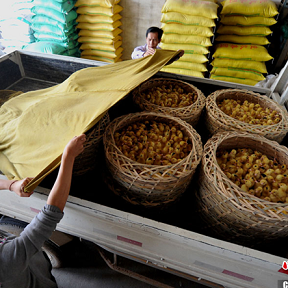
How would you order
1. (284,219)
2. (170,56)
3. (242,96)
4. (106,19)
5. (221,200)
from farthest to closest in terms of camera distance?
(106,19), (242,96), (170,56), (221,200), (284,219)

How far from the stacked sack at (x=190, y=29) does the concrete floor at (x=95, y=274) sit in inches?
104

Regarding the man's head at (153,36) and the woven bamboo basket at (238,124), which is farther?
the man's head at (153,36)

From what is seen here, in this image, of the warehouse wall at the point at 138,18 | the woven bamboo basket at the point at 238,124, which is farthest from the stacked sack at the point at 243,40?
the woven bamboo basket at the point at 238,124

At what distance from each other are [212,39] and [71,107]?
274 centimetres

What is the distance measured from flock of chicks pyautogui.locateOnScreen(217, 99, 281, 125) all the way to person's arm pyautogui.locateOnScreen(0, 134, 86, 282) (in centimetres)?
122

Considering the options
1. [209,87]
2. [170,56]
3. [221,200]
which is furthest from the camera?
[209,87]

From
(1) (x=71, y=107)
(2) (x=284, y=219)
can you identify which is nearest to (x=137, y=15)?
(1) (x=71, y=107)

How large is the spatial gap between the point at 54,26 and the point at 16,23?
0.67 m

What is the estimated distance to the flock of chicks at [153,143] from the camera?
3.92ft

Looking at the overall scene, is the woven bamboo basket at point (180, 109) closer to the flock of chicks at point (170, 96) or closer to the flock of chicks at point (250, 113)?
the flock of chicks at point (170, 96)

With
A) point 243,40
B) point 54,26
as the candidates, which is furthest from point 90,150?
point 54,26

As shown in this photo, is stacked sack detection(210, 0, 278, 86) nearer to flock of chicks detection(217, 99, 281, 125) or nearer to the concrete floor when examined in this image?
flock of chicks detection(217, 99, 281, 125)

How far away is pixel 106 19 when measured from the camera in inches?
134

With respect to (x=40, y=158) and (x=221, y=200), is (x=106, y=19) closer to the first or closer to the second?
(x=40, y=158)
